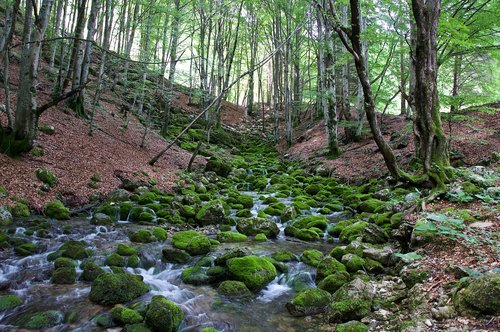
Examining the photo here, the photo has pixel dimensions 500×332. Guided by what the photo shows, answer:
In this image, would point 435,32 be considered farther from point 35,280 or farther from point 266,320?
point 35,280

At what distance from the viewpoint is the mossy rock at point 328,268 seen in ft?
19.0

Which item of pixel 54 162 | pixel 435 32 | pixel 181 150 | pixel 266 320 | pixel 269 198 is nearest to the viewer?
pixel 266 320

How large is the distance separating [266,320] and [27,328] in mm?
3022

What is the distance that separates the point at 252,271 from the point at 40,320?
309 cm

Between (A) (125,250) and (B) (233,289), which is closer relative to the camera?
(B) (233,289)

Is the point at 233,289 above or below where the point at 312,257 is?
below

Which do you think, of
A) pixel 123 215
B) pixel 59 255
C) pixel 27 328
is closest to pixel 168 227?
pixel 123 215

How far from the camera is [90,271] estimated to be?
5.61 metres

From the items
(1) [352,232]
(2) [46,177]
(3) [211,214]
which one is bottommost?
(3) [211,214]

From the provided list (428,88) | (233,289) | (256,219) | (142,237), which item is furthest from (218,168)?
(233,289)

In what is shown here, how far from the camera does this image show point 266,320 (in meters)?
4.80

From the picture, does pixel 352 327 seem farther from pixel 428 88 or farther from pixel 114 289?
pixel 428 88

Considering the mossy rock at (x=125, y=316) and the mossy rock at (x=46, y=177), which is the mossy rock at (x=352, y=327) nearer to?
the mossy rock at (x=125, y=316)

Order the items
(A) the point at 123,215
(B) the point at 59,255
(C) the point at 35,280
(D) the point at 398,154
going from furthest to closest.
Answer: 1. (D) the point at 398,154
2. (A) the point at 123,215
3. (B) the point at 59,255
4. (C) the point at 35,280
